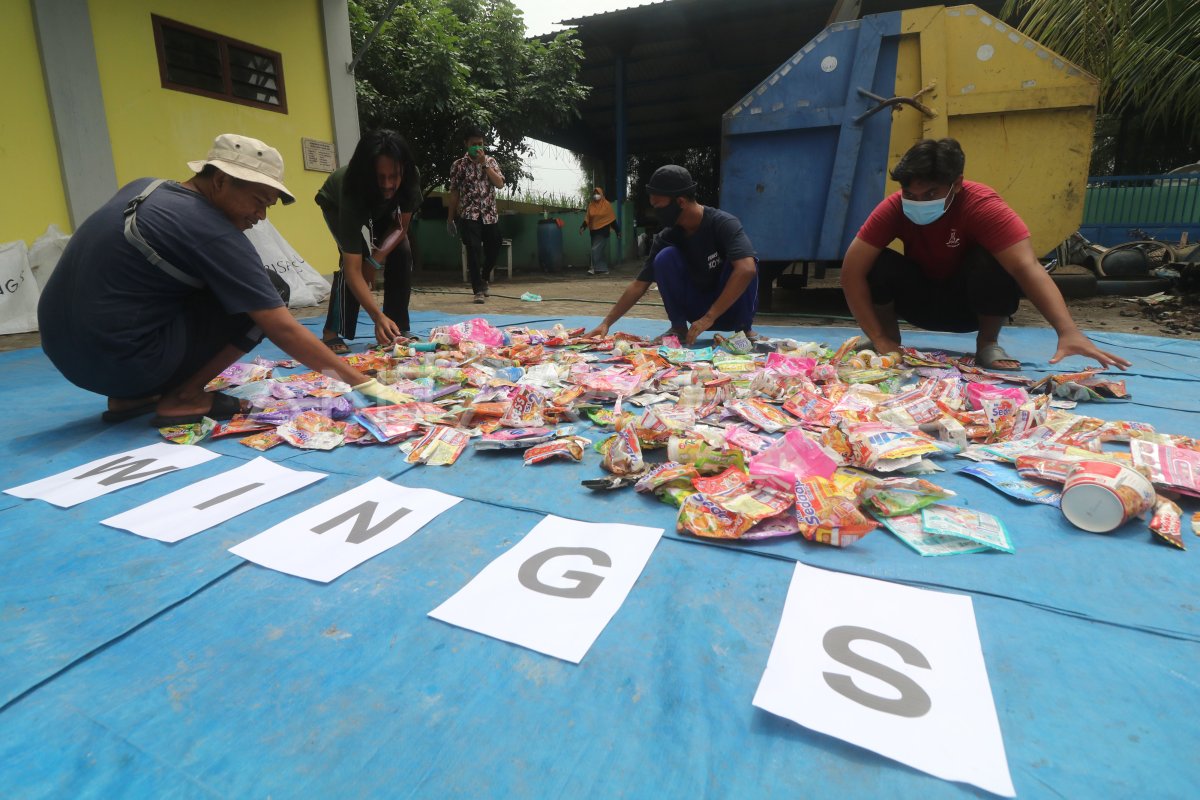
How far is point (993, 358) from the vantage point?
2703mm

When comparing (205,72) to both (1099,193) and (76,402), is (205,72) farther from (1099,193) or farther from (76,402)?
(1099,193)

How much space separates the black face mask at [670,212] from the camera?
9.67 ft

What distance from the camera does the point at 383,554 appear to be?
46.8 inches

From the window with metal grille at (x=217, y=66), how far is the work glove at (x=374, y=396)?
4594 millimetres

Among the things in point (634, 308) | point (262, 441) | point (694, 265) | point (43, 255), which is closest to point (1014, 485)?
point (262, 441)

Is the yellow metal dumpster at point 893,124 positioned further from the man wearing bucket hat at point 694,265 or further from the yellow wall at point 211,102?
the yellow wall at point 211,102

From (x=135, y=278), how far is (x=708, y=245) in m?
2.44

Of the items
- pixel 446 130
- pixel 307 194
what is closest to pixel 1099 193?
pixel 446 130

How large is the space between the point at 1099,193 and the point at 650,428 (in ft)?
30.6

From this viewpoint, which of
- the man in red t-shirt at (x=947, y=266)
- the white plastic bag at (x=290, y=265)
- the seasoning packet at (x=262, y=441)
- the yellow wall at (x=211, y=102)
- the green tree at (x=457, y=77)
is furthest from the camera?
the green tree at (x=457, y=77)

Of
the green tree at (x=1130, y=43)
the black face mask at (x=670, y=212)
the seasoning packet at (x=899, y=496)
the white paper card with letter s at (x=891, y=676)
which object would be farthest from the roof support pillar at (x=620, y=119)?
the white paper card with letter s at (x=891, y=676)

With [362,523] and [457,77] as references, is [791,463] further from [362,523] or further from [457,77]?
[457,77]

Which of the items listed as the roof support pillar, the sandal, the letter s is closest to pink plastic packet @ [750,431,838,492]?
the letter s

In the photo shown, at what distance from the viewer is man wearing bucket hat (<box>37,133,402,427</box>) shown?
1719mm
